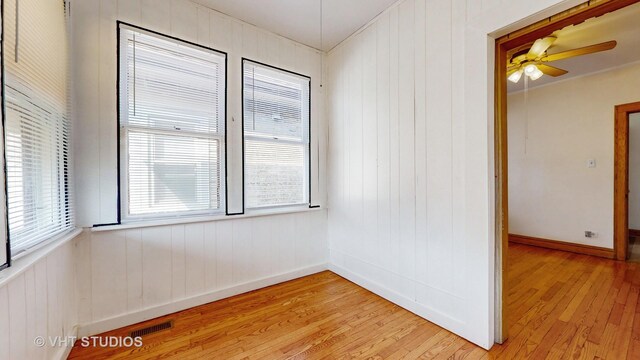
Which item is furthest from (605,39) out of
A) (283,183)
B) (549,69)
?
(283,183)

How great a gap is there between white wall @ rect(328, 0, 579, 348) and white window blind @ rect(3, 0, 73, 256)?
240 centimetres

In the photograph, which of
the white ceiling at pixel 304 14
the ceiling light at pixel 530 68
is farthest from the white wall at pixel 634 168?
the white ceiling at pixel 304 14

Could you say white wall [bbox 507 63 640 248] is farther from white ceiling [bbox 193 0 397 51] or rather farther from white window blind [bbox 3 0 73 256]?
white window blind [bbox 3 0 73 256]

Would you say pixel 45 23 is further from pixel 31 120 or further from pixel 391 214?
pixel 391 214

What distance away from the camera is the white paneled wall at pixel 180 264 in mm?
Result: 1883

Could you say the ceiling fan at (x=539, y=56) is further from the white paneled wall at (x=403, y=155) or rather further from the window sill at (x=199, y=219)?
the window sill at (x=199, y=219)

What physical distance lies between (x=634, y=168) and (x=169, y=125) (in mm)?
8037

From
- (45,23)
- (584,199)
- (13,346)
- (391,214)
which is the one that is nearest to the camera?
(13,346)

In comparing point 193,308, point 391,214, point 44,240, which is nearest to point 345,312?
point 391,214

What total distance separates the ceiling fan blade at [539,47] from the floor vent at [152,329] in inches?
167

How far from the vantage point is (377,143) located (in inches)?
99.0

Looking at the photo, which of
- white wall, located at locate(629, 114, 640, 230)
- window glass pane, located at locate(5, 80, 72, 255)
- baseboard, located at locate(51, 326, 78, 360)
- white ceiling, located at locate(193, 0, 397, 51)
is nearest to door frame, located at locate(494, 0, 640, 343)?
white ceiling, located at locate(193, 0, 397, 51)

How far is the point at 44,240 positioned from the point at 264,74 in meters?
2.24

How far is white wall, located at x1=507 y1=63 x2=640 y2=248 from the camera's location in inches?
140
